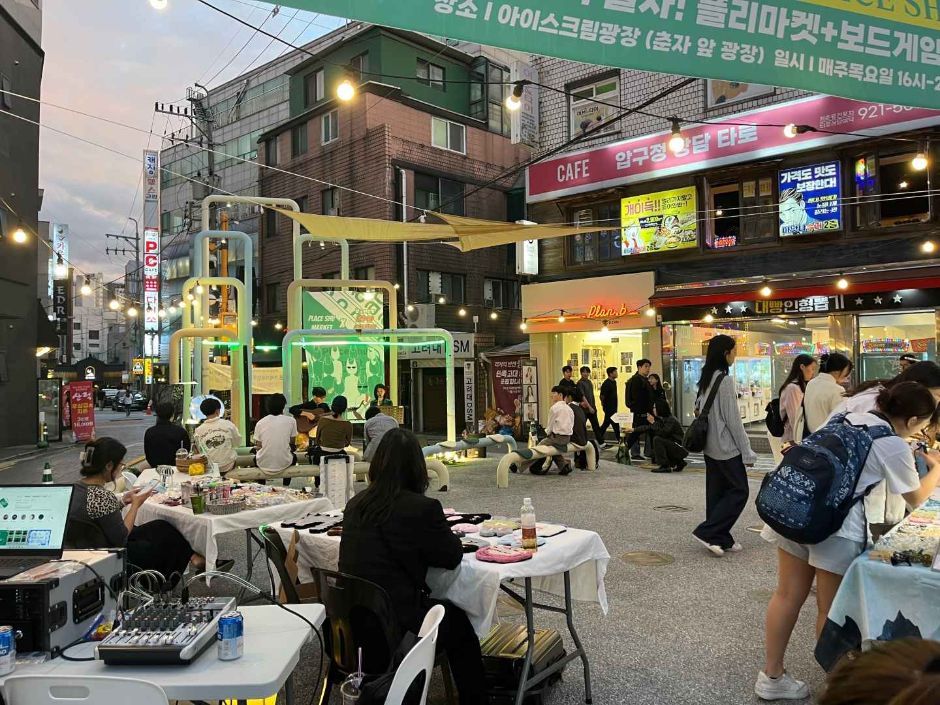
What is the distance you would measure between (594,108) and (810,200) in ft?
22.1

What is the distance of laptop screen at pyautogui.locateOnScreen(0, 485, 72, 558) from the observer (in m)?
3.28

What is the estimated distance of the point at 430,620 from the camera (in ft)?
9.14

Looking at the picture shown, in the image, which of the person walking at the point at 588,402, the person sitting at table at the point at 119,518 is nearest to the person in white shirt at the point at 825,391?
the person sitting at table at the point at 119,518

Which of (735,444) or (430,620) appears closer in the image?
(430,620)

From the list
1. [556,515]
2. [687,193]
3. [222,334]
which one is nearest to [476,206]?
[687,193]

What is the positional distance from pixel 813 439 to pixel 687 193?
1326cm

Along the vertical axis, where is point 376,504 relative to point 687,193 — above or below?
below

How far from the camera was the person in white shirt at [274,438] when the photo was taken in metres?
9.78

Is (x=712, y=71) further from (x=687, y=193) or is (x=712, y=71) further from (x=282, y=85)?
(x=282, y=85)

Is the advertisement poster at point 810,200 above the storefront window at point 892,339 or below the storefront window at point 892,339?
above

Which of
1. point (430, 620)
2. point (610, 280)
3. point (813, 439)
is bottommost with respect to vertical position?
point (430, 620)

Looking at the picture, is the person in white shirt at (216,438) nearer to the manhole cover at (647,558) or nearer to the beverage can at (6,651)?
the manhole cover at (647,558)

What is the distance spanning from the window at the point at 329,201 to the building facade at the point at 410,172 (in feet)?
0.14

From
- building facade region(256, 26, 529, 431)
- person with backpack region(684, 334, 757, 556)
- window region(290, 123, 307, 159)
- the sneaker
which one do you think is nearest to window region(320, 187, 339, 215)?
building facade region(256, 26, 529, 431)
